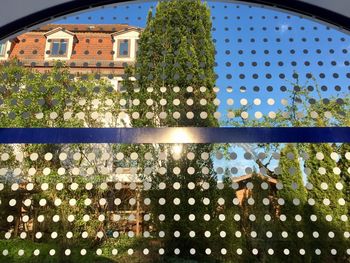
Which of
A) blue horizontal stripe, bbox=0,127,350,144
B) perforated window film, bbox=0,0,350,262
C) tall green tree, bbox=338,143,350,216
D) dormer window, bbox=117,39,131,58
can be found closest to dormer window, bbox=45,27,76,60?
perforated window film, bbox=0,0,350,262

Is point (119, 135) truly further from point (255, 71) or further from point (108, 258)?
point (108, 258)

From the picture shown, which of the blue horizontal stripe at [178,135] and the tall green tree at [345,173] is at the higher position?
the tall green tree at [345,173]

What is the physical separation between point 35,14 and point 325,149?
619cm

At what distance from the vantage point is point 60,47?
354 cm

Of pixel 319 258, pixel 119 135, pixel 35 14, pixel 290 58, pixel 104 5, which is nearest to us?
pixel 35 14

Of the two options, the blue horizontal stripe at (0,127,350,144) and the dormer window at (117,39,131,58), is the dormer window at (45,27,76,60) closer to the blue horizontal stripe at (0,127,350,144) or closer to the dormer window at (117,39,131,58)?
the dormer window at (117,39,131,58)

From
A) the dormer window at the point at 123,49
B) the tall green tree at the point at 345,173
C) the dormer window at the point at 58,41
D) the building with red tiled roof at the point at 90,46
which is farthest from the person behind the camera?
the tall green tree at the point at 345,173

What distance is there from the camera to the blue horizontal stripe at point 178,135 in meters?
1.56

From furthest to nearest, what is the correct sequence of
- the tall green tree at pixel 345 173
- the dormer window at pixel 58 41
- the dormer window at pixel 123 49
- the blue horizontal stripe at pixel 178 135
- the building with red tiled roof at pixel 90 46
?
the tall green tree at pixel 345 173
the dormer window at pixel 58 41
the dormer window at pixel 123 49
the building with red tiled roof at pixel 90 46
the blue horizontal stripe at pixel 178 135

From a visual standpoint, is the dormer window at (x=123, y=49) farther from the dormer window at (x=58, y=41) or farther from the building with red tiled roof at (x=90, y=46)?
the dormer window at (x=58, y=41)

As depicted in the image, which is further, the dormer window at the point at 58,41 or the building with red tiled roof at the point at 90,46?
the dormer window at the point at 58,41

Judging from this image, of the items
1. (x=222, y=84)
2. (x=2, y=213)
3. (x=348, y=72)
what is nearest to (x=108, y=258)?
(x=2, y=213)

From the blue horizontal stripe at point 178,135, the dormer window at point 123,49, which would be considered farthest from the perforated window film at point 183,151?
the blue horizontal stripe at point 178,135

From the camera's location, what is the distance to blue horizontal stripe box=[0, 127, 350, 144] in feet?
5.11
